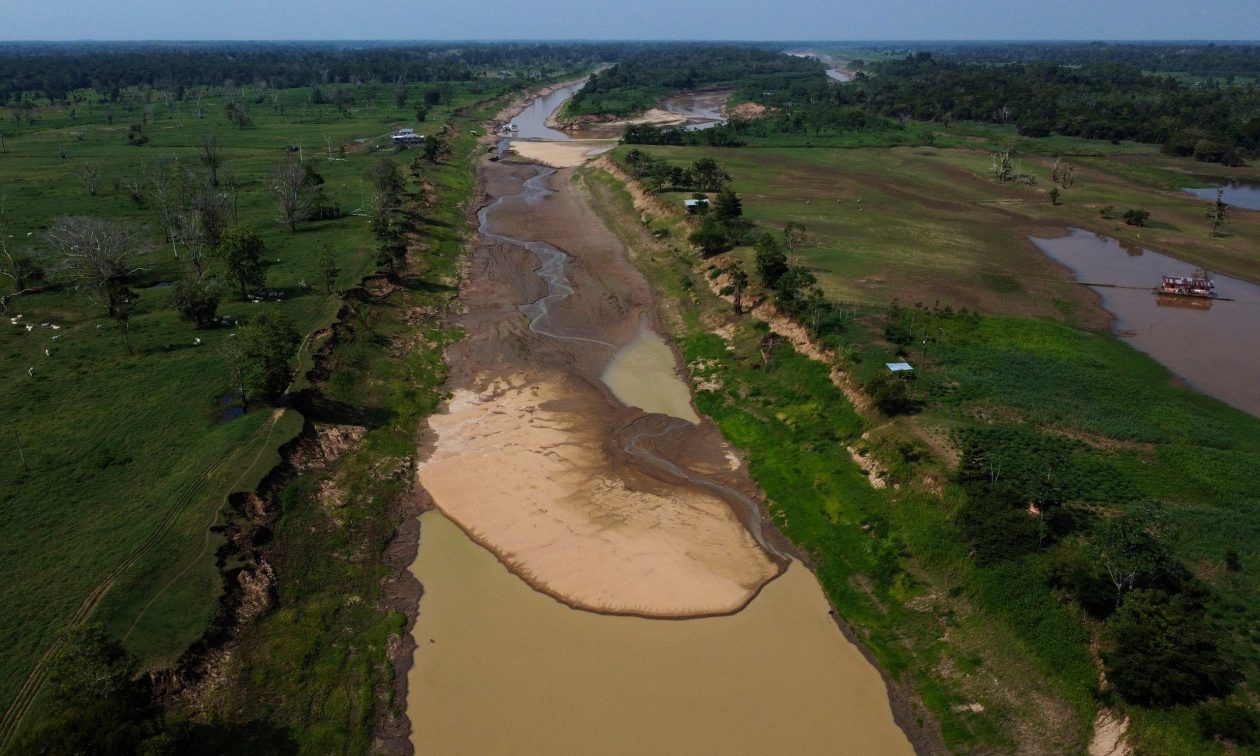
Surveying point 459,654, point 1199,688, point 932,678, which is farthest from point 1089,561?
point 459,654

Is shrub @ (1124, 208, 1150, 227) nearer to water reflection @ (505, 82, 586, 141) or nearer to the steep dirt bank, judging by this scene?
the steep dirt bank

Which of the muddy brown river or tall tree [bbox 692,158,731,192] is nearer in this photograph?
the muddy brown river

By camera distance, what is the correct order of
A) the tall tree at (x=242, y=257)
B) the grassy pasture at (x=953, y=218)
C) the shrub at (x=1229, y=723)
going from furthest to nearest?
the grassy pasture at (x=953, y=218)
the tall tree at (x=242, y=257)
the shrub at (x=1229, y=723)

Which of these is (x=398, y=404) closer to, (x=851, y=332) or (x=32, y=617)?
(x=32, y=617)

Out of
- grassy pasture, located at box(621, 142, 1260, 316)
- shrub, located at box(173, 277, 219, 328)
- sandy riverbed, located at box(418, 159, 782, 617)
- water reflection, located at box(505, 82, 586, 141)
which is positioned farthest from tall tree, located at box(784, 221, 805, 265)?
water reflection, located at box(505, 82, 586, 141)

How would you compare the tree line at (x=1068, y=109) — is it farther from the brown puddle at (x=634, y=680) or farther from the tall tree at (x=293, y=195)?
the brown puddle at (x=634, y=680)

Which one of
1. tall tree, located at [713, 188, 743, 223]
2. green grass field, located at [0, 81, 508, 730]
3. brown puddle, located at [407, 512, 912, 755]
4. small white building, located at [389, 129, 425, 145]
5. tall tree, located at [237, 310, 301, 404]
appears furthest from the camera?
small white building, located at [389, 129, 425, 145]

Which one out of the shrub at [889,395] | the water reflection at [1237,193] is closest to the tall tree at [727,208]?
the shrub at [889,395]
